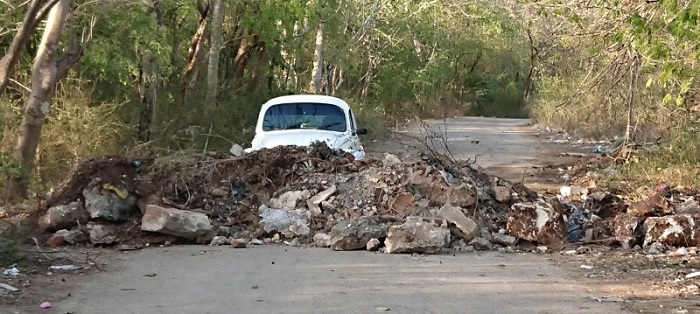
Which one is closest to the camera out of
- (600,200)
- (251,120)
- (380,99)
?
(600,200)

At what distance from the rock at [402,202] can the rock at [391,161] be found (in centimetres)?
101

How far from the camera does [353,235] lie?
10.7m

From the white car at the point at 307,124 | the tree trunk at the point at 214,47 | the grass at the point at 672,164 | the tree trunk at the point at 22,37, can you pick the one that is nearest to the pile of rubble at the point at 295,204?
the white car at the point at 307,124

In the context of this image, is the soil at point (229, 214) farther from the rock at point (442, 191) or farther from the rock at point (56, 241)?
the rock at point (442, 191)

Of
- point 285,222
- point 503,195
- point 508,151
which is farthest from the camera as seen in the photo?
point 508,151

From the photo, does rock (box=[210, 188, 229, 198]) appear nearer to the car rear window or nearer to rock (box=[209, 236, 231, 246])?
rock (box=[209, 236, 231, 246])

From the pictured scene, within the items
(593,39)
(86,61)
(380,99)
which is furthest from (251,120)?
(380,99)

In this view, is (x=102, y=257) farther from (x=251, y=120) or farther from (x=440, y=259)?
(x=251, y=120)

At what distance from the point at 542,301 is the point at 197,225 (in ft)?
15.5

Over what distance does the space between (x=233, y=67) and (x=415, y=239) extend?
56.1 feet

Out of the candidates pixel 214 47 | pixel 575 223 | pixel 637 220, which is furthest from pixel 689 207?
pixel 214 47

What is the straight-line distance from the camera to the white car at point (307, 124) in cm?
1470

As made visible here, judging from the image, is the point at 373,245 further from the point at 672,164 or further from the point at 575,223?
the point at 672,164

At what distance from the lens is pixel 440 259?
10117 mm
